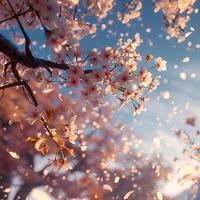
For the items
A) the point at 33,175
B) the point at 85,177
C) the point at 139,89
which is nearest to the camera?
the point at 139,89

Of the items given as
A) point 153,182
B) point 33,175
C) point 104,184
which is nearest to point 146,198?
point 153,182

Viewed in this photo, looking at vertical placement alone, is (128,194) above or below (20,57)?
above

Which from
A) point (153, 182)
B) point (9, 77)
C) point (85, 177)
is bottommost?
point (9, 77)

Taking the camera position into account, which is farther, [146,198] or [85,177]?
[146,198]

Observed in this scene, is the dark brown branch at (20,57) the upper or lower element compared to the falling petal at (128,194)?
lower

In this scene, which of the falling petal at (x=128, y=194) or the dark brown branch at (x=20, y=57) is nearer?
the dark brown branch at (x=20, y=57)

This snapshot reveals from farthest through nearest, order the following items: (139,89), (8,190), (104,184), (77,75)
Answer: (104,184) → (8,190) → (139,89) → (77,75)

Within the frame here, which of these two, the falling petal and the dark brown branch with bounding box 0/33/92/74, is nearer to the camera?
the dark brown branch with bounding box 0/33/92/74

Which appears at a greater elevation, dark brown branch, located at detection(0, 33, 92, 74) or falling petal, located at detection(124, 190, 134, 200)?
falling petal, located at detection(124, 190, 134, 200)

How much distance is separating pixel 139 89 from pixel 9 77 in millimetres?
2706

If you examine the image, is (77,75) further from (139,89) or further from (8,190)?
(8,190)

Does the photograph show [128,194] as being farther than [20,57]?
Yes

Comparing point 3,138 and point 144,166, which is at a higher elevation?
point 144,166

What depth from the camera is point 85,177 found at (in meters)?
28.7
